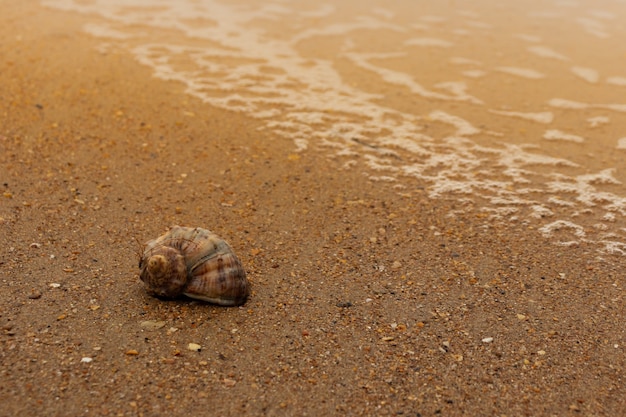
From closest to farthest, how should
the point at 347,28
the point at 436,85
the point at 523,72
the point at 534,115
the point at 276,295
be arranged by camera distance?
the point at 276,295 < the point at 534,115 < the point at 436,85 < the point at 523,72 < the point at 347,28

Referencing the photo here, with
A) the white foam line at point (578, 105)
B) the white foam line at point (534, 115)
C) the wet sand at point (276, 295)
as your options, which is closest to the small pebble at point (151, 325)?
the wet sand at point (276, 295)

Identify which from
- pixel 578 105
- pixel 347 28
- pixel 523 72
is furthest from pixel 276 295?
pixel 347 28

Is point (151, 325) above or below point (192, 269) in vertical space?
below

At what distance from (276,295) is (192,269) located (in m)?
0.42

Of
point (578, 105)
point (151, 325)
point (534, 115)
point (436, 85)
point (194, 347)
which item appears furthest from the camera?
point (436, 85)

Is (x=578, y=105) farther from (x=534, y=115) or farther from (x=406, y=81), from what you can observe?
(x=406, y=81)

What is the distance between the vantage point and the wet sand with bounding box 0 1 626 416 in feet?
8.28

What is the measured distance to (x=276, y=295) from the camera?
3.11 m

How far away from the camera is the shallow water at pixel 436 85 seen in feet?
14.0

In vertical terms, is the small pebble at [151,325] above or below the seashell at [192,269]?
below

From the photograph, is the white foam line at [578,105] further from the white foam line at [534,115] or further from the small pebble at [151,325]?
the small pebble at [151,325]

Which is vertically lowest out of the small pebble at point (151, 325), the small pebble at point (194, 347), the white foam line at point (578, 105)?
the small pebble at point (194, 347)

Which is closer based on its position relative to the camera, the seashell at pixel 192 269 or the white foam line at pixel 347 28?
the seashell at pixel 192 269

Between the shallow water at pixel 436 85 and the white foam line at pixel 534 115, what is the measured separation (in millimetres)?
17
